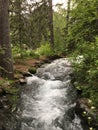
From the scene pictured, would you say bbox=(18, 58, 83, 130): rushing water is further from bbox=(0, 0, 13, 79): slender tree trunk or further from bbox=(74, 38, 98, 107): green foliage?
bbox=(0, 0, 13, 79): slender tree trunk

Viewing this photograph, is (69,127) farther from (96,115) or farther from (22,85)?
(22,85)

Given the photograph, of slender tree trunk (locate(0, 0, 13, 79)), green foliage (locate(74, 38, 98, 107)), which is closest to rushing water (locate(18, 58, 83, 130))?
green foliage (locate(74, 38, 98, 107))

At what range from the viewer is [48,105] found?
7828 mm

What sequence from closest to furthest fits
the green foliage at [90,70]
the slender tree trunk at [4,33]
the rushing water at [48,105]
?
the green foliage at [90,70]
the rushing water at [48,105]
the slender tree trunk at [4,33]

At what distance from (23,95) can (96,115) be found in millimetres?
3020

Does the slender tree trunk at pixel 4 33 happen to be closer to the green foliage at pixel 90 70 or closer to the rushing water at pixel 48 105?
the rushing water at pixel 48 105

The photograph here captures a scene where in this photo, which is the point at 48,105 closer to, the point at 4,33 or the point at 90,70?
the point at 90,70

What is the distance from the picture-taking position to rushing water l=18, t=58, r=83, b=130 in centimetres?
670

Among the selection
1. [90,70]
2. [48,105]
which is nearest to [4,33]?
[48,105]

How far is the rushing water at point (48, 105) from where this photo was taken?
22.0 feet

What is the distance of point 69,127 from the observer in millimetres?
6617

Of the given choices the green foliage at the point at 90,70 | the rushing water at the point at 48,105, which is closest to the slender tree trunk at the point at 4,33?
the rushing water at the point at 48,105

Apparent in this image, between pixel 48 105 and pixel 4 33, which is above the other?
pixel 4 33

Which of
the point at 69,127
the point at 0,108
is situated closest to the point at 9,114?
the point at 0,108
